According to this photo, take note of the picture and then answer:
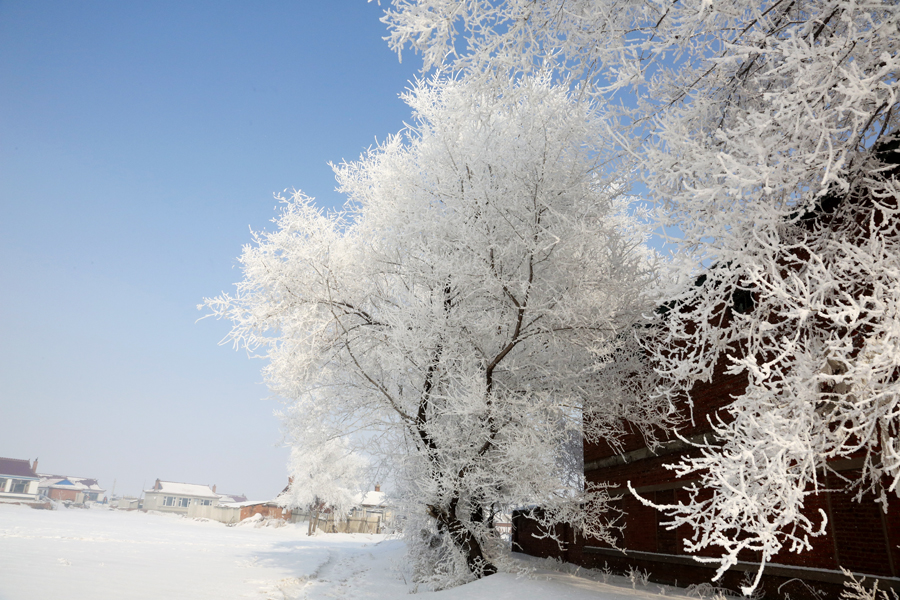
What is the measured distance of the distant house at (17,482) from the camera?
212 ft

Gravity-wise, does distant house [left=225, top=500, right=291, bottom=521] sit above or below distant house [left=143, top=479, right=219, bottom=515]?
above

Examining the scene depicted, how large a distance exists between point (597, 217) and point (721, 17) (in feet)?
15.3

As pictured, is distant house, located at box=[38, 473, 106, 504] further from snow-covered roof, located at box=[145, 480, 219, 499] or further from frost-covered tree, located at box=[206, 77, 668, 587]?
frost-covered tree, located at box=[206, 77, 668, 587]

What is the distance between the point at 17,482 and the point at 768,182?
96340 millimetres

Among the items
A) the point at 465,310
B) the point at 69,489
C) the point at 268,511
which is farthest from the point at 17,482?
the point at 465,310

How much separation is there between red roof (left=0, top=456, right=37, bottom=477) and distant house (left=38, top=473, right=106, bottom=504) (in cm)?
451

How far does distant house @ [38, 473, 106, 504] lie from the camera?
311 ft

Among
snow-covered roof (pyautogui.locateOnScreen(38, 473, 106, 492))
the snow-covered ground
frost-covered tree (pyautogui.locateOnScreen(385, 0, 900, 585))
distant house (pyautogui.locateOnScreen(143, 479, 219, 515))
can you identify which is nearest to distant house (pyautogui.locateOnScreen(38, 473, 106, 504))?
snow-covered roof (pyautogui.locateOnScreen(38, 473, 106, 492))

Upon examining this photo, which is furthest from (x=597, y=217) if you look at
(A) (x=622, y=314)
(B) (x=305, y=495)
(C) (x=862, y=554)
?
(B) (x=305, y=495)

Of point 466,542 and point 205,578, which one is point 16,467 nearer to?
point 205,578

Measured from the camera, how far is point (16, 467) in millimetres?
85750

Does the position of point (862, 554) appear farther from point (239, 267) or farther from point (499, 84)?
point (239, 267)

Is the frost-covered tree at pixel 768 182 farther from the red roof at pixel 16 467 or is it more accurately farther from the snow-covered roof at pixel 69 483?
the snow-covered roof at pixel 69 483

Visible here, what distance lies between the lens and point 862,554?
6875 millimetres
